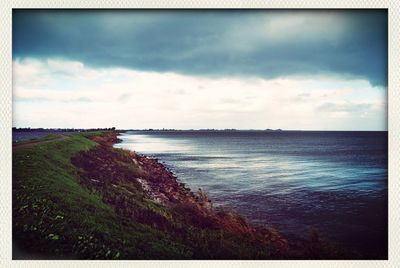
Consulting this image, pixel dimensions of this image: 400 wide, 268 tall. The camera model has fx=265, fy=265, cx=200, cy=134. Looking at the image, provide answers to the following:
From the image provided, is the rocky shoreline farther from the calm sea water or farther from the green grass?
the calm sea water

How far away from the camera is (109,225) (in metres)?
6.54

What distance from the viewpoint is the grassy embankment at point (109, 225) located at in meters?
6.18

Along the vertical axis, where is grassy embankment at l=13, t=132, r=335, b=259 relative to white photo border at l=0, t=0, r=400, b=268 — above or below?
below

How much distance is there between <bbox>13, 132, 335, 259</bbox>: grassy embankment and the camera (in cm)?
618

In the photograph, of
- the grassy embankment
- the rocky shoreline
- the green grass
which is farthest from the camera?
the rocky shoreline

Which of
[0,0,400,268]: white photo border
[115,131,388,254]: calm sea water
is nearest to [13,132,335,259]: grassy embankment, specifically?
[0,0,400,268]: white photo border

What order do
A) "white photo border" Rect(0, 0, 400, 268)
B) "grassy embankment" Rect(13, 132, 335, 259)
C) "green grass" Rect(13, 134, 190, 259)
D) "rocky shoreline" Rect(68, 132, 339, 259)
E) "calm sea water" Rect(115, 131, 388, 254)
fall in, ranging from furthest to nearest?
"calm sea water" Rect(115, 131, 388, 254), "rocky shoreline" Rect(68, 132, 339, 259), "white photo border" Rect(0, 0, 400, 268), "grassy embankment" Rect(13, 132, 335, 259), "green grass" Rect(13, 134, 190, 259)
